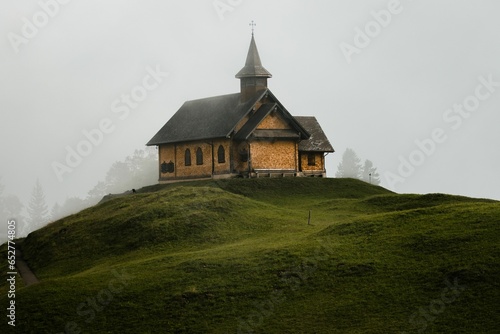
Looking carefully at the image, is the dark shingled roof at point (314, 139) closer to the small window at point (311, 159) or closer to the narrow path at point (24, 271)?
the small window at point (311, 159)

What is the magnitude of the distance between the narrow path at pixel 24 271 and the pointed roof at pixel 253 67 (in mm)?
24256

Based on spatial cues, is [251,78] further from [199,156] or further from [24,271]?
[24,271]

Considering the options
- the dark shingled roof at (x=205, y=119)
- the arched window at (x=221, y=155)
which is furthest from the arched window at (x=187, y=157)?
the arched window at (x=221, y=155)

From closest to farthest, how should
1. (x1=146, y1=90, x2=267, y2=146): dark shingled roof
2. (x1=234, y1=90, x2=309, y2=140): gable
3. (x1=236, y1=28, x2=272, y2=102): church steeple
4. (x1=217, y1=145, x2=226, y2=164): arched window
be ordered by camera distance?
1. (x1=234, y1=90, x2=309, y2=140): gable
2. (x1=217, y1=145, x2=226, y2=164): arched window
3. (x1=146, y1=90, x2=267, y2=146): dark shingled roof
4. (x1=236, y1=28, x2=272, y2=102): church steeple

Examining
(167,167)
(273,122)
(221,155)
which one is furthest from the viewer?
(167,167)

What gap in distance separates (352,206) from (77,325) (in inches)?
1052

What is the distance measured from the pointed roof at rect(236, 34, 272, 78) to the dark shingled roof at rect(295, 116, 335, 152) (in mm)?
6881

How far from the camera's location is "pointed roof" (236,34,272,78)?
252 ft

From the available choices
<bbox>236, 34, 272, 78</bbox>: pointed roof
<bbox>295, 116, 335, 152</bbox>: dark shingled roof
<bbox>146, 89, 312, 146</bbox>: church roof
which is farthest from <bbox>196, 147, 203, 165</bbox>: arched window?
<bbox>295, 116, 335, 152</bbox>: dark shingled roof

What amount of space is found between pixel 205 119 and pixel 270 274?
34.7 meters

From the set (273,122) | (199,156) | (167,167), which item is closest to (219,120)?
(199,156)

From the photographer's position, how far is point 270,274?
150 ft

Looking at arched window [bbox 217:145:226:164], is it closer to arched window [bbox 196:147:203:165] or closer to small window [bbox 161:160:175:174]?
arched window [bbox 196:147:203:165]

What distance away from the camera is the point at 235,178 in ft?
236
